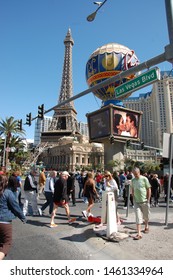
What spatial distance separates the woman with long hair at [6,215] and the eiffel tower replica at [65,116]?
9946 cm

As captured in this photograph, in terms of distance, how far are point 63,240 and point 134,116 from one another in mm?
24463

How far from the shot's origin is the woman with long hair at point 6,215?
3269 mm

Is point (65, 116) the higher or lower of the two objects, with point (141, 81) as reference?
higher

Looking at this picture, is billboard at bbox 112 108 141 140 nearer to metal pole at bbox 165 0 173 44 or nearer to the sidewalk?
metal pole at bbox 165 0 173 44

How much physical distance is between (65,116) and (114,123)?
82.6 metres

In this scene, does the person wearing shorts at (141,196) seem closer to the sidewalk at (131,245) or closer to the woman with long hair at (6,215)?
the sidewalk at (131,245)

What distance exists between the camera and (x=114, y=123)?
26125 mm

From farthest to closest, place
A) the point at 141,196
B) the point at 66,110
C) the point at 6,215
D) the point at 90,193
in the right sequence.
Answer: the point at 66,110 → the point at 90,193 → the point at 141,196 → the point at 6,215

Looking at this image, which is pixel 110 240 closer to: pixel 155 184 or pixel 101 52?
pixel 155 184

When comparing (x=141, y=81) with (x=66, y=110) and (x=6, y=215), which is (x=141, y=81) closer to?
(x=6, y=215)

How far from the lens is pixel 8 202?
3.49 metres

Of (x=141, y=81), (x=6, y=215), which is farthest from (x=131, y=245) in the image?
(x=141, y=81)

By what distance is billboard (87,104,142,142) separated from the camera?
25922 mm

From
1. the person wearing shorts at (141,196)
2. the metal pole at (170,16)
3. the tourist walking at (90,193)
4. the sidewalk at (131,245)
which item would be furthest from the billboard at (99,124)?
the sidewalk at (131,245)
